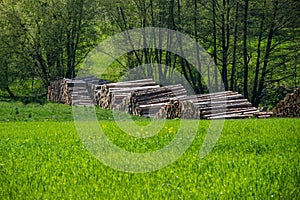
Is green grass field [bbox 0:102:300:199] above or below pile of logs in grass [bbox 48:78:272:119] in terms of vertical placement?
below

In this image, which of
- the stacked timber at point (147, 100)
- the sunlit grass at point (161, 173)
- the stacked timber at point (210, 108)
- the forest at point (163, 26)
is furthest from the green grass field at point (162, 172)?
the forest at point (163, 26)

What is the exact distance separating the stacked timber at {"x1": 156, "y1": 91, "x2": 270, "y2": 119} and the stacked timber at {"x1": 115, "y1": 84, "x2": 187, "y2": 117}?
1253 millimetres

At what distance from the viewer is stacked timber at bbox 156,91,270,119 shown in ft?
69.5

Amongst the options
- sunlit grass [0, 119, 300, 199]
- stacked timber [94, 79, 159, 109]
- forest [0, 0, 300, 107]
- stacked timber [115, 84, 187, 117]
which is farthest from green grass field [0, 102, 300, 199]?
forest [0, 0, 300, 107]

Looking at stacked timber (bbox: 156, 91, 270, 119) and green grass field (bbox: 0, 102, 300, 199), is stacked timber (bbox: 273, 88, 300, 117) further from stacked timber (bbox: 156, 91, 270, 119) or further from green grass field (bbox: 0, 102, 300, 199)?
green grass field (bbox: 0, 102, 300, 199)

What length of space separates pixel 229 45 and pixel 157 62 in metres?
9.32

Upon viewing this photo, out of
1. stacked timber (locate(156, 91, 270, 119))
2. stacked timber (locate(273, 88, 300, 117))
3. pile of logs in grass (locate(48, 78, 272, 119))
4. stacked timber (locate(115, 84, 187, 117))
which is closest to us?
stacked timber (locate(156, 91, 270, 119))

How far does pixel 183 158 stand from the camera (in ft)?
30.9

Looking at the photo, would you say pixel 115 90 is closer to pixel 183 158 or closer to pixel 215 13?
pixel 215 13

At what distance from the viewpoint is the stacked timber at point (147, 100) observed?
81.9 ft

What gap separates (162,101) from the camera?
25.9 meters

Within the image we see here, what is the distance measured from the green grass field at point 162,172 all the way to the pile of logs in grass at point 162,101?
8972mm

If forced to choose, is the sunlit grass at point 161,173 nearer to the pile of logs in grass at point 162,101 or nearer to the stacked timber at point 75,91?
the pile of logs in grass at point 162,101

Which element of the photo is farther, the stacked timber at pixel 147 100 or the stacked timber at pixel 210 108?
the stacked timber at pixel 147 100
